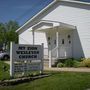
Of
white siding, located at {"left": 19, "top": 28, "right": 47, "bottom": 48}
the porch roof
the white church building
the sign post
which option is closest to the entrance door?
the white church building

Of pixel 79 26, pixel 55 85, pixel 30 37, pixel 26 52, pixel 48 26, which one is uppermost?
pixel 48 26

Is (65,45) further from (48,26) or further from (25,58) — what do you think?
(25,58)

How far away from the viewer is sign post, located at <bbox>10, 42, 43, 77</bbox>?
49.9 feet

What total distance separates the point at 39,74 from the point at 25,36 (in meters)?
17.8

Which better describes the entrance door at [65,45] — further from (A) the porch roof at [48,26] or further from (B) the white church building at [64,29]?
(A) the porch roof at [48,26]

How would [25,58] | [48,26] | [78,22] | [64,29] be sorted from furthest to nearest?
[48,26], [64,29], [78,22], [25,58]

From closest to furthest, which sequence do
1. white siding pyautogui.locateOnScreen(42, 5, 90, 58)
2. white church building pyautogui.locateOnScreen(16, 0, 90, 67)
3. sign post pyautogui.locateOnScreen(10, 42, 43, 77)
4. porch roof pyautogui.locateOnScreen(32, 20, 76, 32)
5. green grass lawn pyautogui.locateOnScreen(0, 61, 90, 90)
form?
green grass lawn pyautogui.locateOnScreen(0, 61, 90, 90) → sign post pyautogui.locateOnScreen(10, 42, 43, 77) → white siding pyautogui.locateOnScreen(42, 5, 90, 58) → white church building pyautogui.locateOnScreen(16, 0, 90, 67) → porch roof pyautogui.locateOnScreen(32, 20, 76, 32)

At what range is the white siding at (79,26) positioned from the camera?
88.7ft

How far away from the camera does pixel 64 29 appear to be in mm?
28328

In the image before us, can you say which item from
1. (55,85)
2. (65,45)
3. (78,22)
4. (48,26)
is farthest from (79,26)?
(55,85)

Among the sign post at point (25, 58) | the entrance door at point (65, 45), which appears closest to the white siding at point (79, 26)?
the entrance door at point (65, 45)

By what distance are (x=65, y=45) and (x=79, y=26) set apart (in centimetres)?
268

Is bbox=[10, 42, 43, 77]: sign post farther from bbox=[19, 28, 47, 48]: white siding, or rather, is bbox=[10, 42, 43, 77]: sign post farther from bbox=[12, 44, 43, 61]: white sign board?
bbox=[19, 28, 47, 48]: white siding

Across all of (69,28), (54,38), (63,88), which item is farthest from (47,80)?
(54,38)
